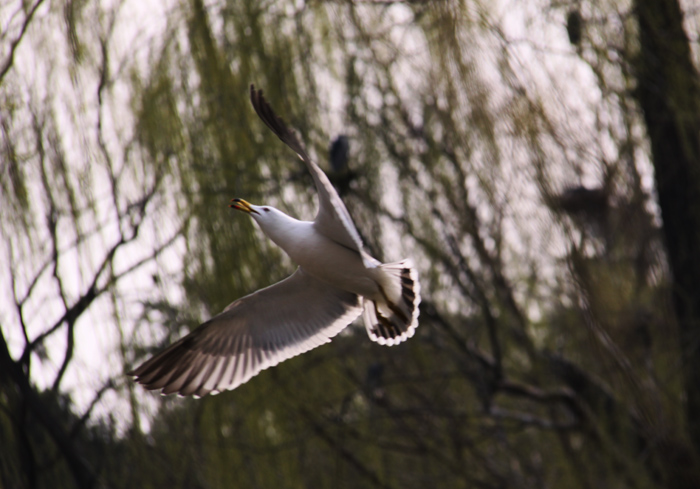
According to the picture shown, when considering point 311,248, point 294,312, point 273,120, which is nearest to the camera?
point 273,120

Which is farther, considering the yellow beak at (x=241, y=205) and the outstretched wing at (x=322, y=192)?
the yellow beak at (x=241, y=205)

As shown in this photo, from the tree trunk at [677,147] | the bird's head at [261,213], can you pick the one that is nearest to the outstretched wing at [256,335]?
the bird's head at [261,213]

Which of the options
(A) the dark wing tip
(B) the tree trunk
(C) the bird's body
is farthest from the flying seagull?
(B) the tree trunk

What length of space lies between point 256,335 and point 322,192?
1212mm

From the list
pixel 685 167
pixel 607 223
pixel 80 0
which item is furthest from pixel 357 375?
pixel 80 0

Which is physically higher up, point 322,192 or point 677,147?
point 322,192

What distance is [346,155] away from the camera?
332 cm

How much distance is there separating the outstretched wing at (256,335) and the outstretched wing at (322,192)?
461 millimetres

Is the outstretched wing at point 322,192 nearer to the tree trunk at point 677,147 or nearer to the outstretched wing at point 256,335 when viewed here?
the outstretched wing at point 256,335

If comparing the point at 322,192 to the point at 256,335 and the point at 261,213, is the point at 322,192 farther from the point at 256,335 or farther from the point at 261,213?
the point at 256,335

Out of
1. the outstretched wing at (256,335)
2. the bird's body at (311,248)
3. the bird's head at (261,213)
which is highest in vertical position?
the bird's head at (261,213)

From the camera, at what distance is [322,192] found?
90.8 inches

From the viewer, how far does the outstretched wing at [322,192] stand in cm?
217

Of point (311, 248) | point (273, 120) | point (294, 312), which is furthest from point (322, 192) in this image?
point (294, 312)
